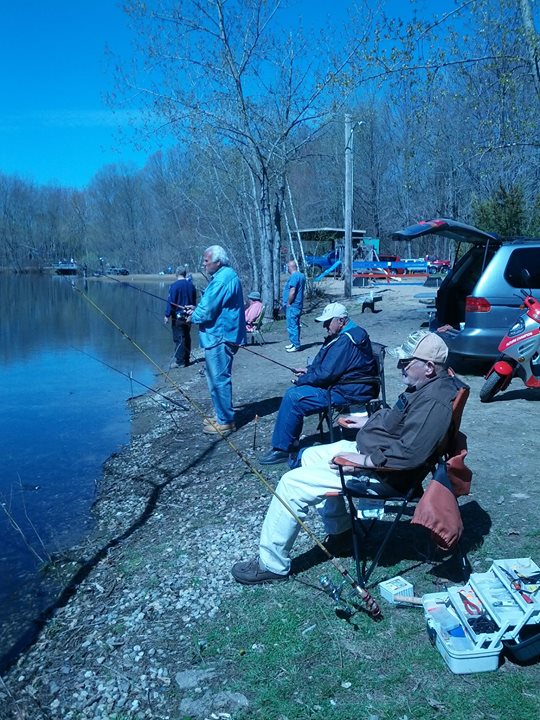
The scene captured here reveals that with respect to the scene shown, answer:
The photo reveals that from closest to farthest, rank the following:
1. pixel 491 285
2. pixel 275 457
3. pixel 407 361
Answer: pixel 407 361, pixel 275 457, pixel 491 285

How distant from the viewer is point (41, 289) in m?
44.4

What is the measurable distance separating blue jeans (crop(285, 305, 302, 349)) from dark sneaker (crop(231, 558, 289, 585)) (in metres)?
9.09

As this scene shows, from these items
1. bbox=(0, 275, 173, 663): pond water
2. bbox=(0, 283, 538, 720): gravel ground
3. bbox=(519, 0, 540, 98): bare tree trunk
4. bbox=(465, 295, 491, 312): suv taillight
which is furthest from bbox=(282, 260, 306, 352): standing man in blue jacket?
bbox=(519, 0, 540, 98): bare tree trunk

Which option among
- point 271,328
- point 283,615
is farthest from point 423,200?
point 283,615

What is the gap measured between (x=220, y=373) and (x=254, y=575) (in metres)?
3.44

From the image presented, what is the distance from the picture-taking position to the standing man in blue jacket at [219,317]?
23.1 feet

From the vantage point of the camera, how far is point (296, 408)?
18.7ft

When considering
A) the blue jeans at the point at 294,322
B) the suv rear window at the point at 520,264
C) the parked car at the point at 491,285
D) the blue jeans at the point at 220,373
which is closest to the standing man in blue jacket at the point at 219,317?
the blue jeans at the point at 220,373

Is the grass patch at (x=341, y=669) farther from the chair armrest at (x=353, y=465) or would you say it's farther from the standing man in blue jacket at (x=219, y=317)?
the standing man in blue jacket at (x=219, y=317)

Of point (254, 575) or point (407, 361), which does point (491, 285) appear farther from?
point (254, 575)

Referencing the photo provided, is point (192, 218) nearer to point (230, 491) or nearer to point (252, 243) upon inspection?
point (252, 243)

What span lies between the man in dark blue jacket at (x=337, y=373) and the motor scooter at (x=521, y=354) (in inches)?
87.9

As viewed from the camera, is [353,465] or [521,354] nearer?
[353,465]

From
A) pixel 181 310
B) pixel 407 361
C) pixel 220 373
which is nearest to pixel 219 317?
pixel 220 373
